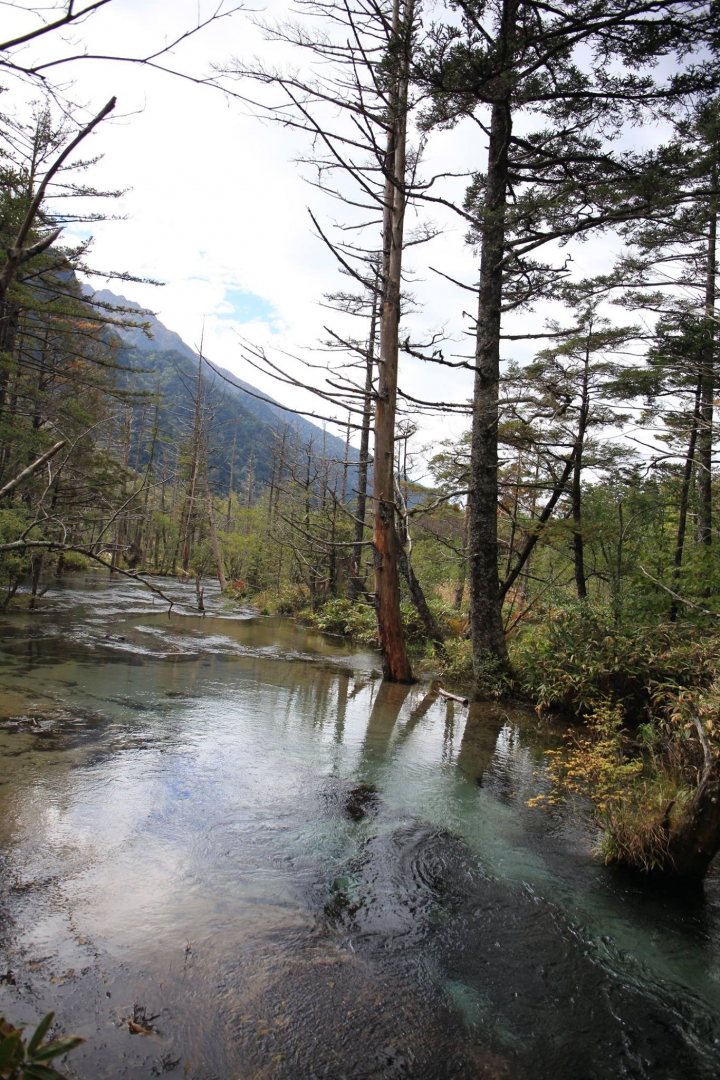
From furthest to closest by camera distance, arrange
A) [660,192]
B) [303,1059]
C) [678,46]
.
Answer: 1. [660,192]
2. [678,46]
3. [303,1059]

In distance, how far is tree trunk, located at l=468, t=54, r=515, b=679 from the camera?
8.89 m

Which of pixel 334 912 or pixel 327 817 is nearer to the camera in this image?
pixel 334 912

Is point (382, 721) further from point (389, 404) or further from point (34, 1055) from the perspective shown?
point (34, 1055)

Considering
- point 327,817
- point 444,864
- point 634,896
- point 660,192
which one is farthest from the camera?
point 660,192

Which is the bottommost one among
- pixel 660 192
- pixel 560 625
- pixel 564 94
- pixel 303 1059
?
pixel 303 1059

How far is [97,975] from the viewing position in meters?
2.60

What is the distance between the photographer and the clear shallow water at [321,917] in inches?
95.0

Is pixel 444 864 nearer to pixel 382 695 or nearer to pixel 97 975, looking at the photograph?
pixel 97 975

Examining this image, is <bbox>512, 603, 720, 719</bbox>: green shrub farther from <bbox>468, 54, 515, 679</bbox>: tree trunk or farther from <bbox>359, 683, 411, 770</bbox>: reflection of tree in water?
<bbox>359, 683, 411, 770</bbox>: reflection of tree in water

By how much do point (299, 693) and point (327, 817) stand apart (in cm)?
416

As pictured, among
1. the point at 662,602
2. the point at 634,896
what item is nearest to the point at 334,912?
the point at 634,896

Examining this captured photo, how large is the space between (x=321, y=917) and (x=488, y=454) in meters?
7.20

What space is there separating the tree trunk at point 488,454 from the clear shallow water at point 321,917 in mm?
2900

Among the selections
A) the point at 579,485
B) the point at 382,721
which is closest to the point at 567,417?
the point at 579,485
